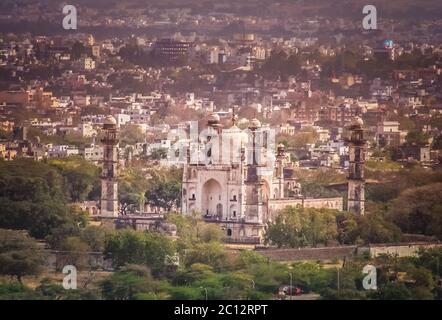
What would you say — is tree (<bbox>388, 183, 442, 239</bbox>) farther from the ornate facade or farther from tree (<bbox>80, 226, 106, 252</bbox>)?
tree (<bbox>80, 226, 106, 252</bbox>)

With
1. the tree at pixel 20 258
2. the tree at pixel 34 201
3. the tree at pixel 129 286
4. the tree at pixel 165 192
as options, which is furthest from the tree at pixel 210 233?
the tree at pixel 129 286

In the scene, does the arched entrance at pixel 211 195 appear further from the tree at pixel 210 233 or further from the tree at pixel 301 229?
the tree at pixel 210 233

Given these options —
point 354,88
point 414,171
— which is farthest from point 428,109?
point 414,171

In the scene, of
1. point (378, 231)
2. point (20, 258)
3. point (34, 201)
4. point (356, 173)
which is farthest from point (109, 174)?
point (20, 258)

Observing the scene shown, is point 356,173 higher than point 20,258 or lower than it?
higher

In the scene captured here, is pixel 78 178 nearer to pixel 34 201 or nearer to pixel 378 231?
pixel 34 201

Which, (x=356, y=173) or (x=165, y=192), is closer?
(x=356, y=173)

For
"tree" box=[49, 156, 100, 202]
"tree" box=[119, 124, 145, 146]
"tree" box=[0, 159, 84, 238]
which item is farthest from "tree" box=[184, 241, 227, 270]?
"tree" box=[119, 124, 145, 146]
